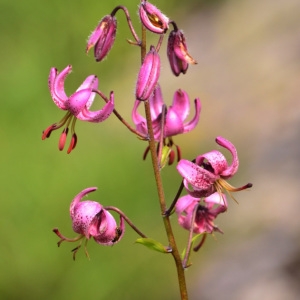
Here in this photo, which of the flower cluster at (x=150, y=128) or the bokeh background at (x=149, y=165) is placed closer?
the flower cluster at (x=150, y=128)

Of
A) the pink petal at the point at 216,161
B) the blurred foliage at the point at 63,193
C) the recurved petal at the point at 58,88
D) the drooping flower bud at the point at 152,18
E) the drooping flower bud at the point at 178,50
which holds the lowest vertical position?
the blurred foliage at the point at 63,193

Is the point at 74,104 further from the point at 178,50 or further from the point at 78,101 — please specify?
the point at 178,50

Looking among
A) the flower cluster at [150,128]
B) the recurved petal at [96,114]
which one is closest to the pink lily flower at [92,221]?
the flower cluster at [150,128]

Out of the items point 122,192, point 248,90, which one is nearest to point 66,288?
point 122,192

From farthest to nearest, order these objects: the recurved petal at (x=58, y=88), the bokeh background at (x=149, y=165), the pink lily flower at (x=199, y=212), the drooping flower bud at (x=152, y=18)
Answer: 1. the bokeh background at (x=149, y=165)
2. the pink lily flower at (x=199, y=212)
3. the recurved petal at (x=58, y=88)
4. the drooping flower bud at (x=152, y=18)

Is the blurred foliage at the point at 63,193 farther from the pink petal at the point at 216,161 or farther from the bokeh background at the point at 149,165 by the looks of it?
the pink petal at the point at 216,161

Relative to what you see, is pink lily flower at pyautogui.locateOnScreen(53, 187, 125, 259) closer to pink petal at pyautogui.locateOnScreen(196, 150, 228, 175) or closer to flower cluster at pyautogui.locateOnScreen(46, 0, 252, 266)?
flower cluster at pyautogui.locateOnScreen(46, 0, 252, 266)

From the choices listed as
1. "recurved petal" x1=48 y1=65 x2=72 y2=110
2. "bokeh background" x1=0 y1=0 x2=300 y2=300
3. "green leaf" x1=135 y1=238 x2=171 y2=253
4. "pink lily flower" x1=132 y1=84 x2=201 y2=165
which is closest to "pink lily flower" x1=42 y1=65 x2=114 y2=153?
"recurved petal" x1=48 y1=65 x2=72 y2=110
